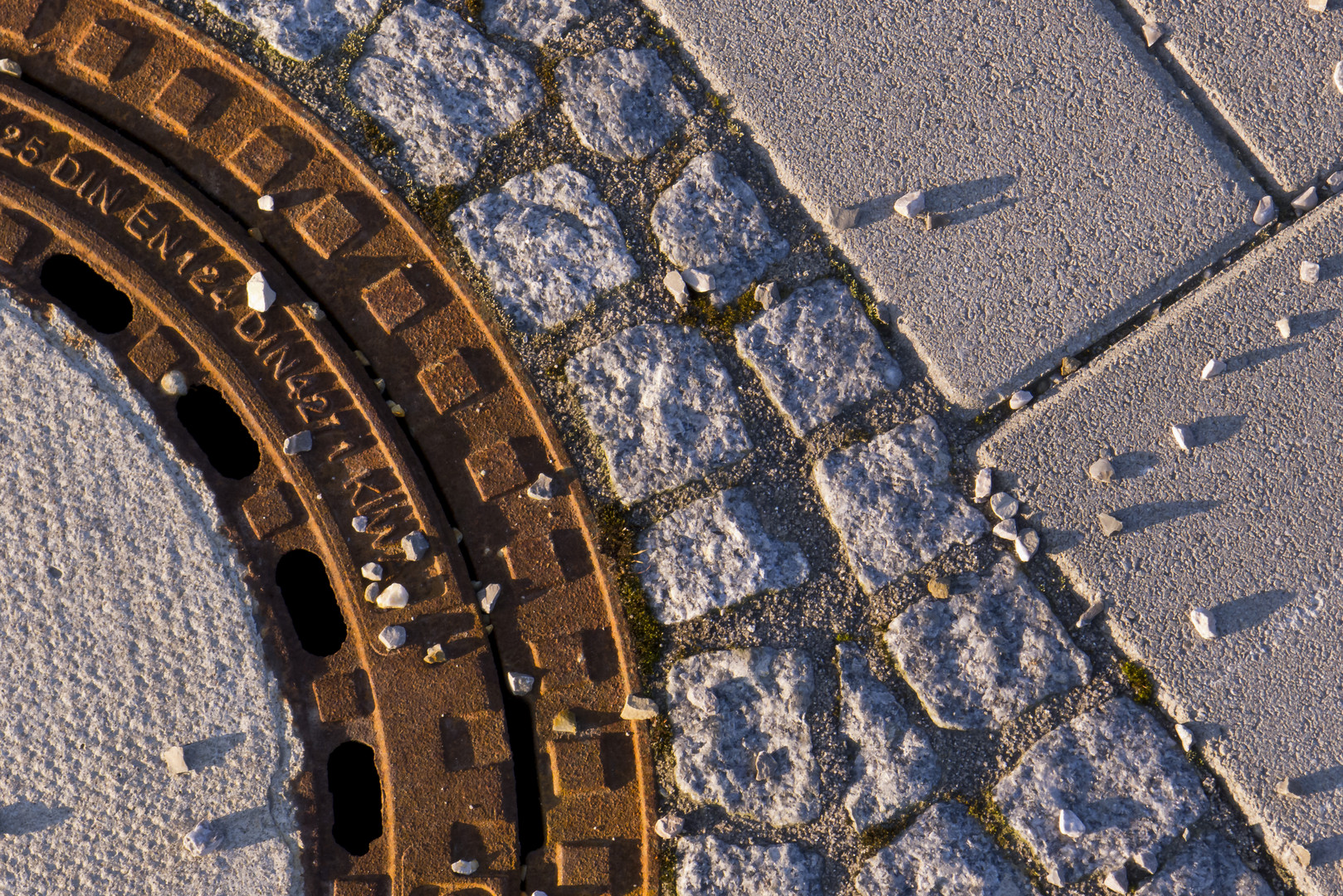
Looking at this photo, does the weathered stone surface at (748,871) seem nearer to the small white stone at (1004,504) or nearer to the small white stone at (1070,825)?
the small white stone at (1070,825)

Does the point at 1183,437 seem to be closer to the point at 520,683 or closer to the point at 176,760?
the point at 520,683

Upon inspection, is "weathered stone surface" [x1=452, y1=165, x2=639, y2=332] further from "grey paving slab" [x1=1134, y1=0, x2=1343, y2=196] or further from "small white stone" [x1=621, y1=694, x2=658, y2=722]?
"grey paving slab" [x1=1134, y1=0, x2=1343, y2=196]

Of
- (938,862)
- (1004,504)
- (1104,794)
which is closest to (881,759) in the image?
(938,862)

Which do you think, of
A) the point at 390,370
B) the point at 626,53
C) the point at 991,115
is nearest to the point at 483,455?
the point at 390,370

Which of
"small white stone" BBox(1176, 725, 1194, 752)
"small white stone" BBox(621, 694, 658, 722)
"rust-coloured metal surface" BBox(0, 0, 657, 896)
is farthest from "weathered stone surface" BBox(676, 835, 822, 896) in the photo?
"small white stone" BBox(1176, 725, 1194, 752)

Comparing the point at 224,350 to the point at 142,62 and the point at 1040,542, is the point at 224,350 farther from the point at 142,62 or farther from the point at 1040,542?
the point at 1040,542

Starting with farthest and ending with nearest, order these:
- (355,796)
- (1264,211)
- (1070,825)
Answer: (355,796)
(1264,211)
(1070,825)

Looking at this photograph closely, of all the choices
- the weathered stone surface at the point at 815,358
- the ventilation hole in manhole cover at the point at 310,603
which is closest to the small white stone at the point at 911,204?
the weathered stone surface at the point at 815,358
